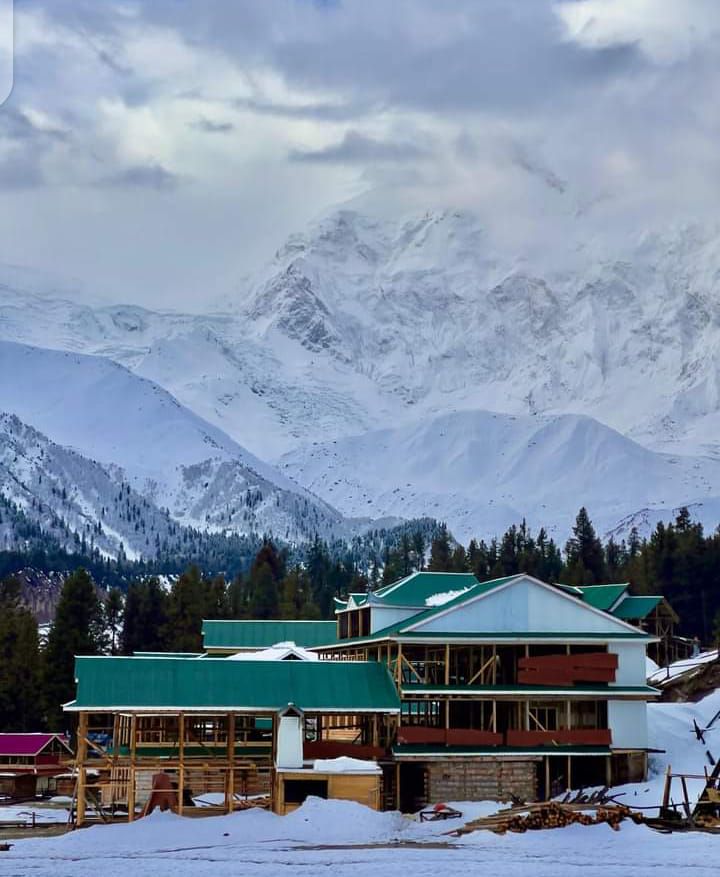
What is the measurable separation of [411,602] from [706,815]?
22436mm

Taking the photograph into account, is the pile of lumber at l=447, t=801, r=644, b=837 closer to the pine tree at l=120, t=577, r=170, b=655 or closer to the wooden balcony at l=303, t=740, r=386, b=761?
the wooden balcony at l=303, t=740, r=386, b=761

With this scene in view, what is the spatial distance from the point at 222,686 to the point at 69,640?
124 ft

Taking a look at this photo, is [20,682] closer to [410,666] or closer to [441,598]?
[441,598]

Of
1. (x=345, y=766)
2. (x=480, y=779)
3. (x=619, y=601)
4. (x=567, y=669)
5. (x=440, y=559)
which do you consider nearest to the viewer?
(x=345, y=766)

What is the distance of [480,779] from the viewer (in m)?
74.0

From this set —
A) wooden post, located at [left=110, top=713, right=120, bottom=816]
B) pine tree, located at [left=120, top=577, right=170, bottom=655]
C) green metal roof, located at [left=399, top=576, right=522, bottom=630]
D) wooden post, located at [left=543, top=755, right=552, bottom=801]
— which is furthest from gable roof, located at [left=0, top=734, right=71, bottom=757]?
pine tree, located at [left=120, top=577, right=170, bottom=655]

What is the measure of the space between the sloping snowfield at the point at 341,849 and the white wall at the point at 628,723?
4638mm

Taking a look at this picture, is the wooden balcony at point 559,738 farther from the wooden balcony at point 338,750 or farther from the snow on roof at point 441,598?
the snow on roof at point 441,598

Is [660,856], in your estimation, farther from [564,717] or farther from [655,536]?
[655,536]

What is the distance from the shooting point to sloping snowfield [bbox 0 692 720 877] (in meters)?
55.8

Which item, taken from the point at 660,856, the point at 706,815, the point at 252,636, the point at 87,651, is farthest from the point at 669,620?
the point at 660,856

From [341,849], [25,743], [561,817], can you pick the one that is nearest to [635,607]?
[25,743]

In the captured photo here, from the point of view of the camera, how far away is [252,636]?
98.2m

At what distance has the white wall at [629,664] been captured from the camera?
76062 mm
